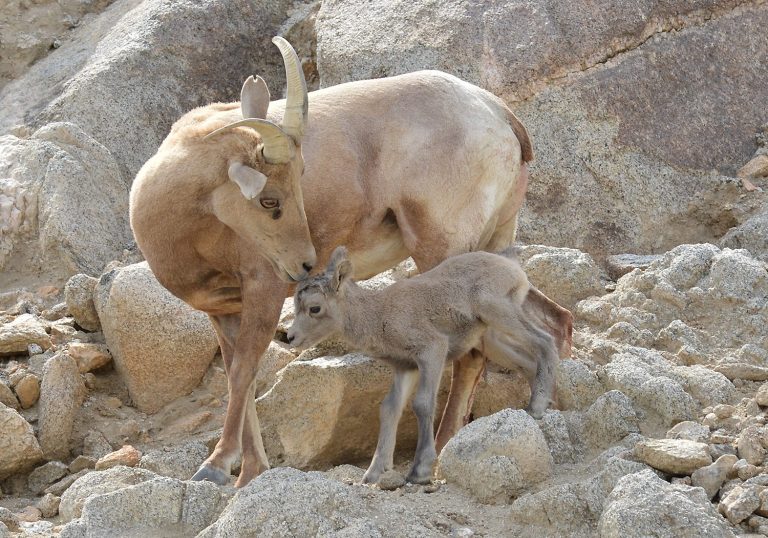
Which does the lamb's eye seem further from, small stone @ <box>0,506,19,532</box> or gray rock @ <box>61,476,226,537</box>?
small stone @ <box>0,506,19,532</box>

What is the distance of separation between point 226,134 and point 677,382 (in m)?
3.41

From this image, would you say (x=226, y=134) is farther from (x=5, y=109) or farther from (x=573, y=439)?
(x=5, y=109)

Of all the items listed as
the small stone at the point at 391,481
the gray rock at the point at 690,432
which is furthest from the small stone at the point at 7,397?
the gray rock at the point at 690,432

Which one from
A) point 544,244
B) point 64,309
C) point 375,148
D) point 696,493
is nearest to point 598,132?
point 544,244

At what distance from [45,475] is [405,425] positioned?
110 inches

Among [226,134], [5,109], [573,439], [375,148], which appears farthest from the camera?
[5,109]

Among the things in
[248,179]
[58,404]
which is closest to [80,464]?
[58,404]

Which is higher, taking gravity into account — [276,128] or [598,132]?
[276,128]

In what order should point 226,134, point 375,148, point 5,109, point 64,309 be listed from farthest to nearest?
point 5,109
point 64,309
point 375,148
point 226,134

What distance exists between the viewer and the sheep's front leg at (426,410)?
7.72 meters

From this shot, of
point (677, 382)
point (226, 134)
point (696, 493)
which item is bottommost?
point (677, 382)

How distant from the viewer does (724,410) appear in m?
7.82

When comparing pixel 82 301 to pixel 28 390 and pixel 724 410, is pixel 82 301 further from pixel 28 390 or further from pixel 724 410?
pixel 724 410

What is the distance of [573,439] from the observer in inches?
308
